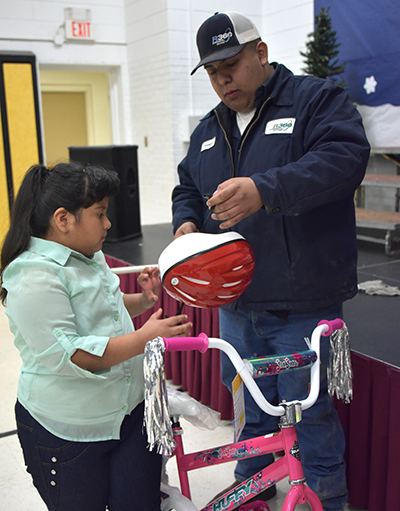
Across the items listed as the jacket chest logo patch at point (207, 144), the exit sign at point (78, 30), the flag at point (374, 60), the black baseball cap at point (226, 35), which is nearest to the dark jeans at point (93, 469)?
the jacket chest logo patch at point (207, 144)

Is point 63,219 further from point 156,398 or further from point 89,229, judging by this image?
point 156,398

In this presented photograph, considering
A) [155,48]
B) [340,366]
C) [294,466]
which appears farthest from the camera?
[155,48]

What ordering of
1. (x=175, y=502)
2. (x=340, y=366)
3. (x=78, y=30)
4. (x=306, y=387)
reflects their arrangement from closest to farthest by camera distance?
(x=340, y=366)
(x=175, y=502)
(x=306, y=387)
(x=78, y=30)

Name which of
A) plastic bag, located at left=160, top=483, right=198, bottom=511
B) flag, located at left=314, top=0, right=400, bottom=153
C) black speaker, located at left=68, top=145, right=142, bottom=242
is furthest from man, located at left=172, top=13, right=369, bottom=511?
flag, located at left=314, top=0, right=400, bottom=153

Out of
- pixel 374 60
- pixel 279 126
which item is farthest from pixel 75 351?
pixel 374 60

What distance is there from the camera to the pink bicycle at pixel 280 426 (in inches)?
39.2

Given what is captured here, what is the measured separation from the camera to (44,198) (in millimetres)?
1134

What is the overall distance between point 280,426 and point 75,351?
0.46 meters

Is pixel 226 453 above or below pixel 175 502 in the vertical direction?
above

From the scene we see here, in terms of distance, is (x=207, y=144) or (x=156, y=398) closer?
(x=156, y=398)

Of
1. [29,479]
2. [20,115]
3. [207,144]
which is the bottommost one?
[29,479]

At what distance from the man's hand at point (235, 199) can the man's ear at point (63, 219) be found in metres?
0.31

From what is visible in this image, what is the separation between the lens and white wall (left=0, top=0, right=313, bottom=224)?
20.4ft

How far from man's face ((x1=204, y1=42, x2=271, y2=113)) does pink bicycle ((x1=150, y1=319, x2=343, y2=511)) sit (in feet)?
2.08
